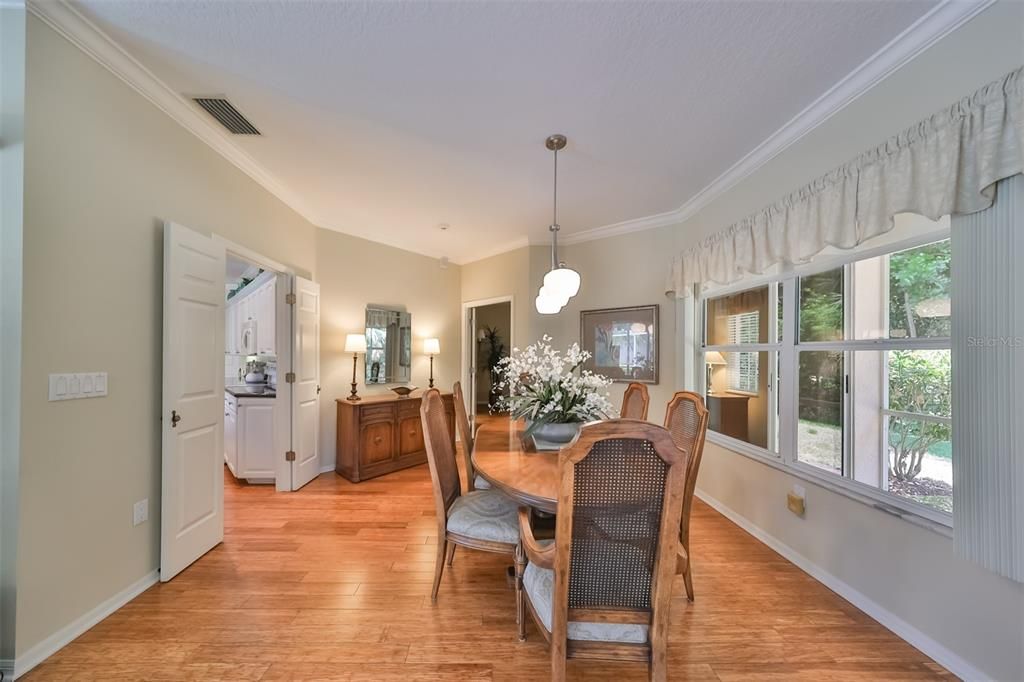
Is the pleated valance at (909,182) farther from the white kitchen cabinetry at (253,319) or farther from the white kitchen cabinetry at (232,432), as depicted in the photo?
the white kitchen cabinetry at (253,319)

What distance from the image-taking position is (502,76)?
74.5 inches

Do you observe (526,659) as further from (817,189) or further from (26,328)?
(817,189)

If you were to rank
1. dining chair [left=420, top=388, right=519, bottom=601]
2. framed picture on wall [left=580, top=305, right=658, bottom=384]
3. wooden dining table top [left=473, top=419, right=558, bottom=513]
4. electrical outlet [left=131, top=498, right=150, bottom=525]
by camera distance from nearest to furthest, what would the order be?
1. wooden dining table top [left=473, top=419, right=558, bottom=513]
2. dining chair [left=420, top=388, right=519, bottom=601]
3. electrical outlet [left=131, top=498, right=150, bottom=525]
4. framed picture on wall [left=580, top=305, right=658, bottom=384]

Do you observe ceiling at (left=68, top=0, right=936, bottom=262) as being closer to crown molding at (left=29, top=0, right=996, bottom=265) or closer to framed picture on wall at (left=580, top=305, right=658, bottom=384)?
crown molding at (left=29, top=0, right=996, bottom=265)

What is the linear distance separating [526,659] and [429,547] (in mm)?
1079

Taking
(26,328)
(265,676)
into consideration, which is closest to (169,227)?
(26,328)

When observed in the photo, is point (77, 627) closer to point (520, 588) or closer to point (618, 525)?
point (520, 588)

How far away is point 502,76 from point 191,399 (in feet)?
8.46

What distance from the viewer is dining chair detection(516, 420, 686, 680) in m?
1.09

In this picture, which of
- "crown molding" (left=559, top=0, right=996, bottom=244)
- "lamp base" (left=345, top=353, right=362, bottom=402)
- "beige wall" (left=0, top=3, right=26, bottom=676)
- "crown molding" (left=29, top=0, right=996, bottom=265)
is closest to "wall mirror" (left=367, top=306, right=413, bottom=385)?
"lamp base" (left=345, top=353, right=362, bottom=402)

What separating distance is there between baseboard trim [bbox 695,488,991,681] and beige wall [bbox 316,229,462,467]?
12.7 feet

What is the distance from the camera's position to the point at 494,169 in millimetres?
2857

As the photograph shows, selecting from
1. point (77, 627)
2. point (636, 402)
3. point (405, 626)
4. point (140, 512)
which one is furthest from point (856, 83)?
point (77, 627)

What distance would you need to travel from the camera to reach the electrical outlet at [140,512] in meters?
1.97
